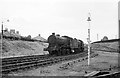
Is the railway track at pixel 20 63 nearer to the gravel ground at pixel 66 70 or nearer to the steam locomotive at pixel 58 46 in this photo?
the gravel ground at pixel 66 70

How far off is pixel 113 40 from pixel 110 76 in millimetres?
88413

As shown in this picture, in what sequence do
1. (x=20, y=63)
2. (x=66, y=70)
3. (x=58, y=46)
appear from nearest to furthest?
1. (x=66, y=70)
2. (x=20, y=63)
3. (x=58, y=46)

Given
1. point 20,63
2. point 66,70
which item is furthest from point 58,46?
point 66,70

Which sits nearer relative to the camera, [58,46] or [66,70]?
[66,70]

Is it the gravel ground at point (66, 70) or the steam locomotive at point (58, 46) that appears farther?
the steam locomotive at point (58, 46)

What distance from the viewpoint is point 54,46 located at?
3077 cm

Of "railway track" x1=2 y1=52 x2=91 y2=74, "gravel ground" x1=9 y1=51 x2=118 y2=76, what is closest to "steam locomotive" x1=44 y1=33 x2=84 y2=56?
"railway track" x1=2 y1=52 x2=91 y2=74

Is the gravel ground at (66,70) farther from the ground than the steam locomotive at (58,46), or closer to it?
closer to it

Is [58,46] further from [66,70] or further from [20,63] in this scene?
[66,70]

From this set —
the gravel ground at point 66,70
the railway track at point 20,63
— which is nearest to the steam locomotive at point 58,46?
the railway track at point 20,63

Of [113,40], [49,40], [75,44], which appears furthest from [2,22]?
[113,40]

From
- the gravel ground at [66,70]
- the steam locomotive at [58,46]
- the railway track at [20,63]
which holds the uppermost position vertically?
the steam locomotive at [58,46]

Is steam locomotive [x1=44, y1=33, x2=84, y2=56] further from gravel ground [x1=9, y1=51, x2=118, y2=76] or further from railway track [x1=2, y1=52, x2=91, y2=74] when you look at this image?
gravel ground [x1=9, y1=51, x2=118, y2=76]

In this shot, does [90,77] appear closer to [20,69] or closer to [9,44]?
[20,69]
